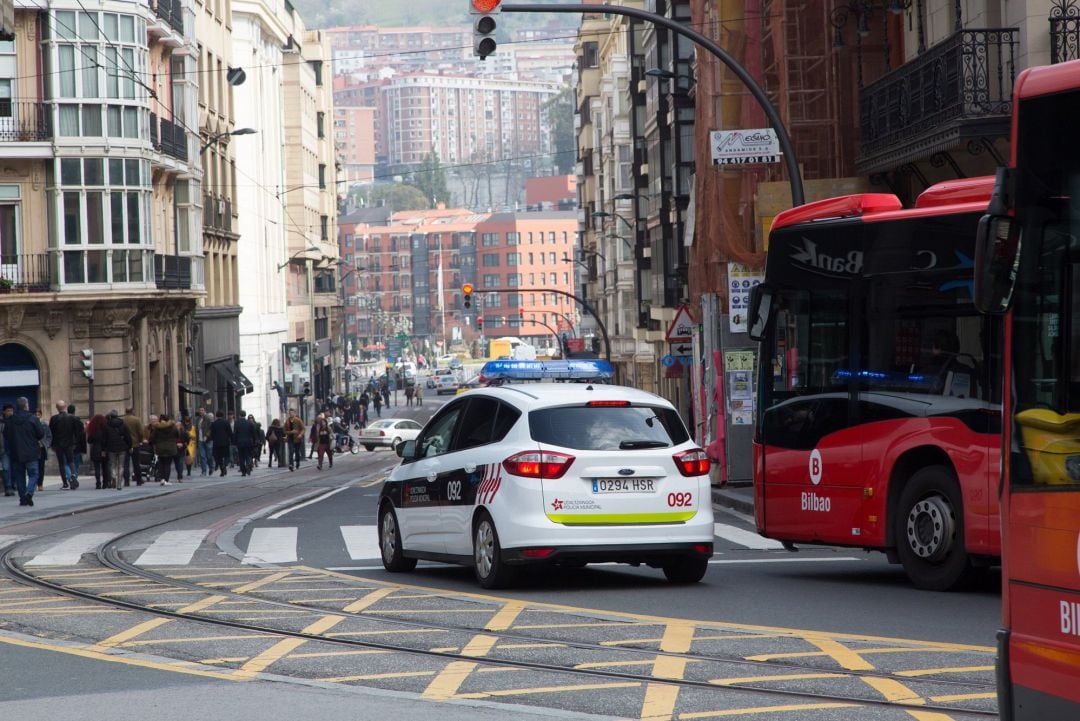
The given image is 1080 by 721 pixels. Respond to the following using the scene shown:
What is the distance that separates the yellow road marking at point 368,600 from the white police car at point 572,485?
80 centimetres

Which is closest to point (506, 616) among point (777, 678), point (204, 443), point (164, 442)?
point (777, 678)

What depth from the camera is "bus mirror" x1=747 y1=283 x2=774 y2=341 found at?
16.0 m

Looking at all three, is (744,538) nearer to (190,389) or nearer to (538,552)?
(538,552)

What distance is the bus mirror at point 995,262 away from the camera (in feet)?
22.0

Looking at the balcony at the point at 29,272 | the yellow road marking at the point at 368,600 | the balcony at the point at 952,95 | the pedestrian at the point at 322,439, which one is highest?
the balcony at the point at 952,95

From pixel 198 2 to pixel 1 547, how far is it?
46208 millimetres

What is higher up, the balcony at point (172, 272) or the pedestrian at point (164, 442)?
the balcony at point (172, 272)

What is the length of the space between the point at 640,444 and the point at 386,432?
2379 inches

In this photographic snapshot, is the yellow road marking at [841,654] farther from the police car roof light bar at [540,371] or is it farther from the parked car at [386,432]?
the parked car at [386,432]

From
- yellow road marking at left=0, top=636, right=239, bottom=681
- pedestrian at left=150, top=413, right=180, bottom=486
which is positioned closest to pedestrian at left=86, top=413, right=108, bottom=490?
pedestrian at left=150, top=413, right=180, bottom=486

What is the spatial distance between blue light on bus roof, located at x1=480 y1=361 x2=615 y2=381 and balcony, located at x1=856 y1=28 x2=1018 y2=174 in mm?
14452

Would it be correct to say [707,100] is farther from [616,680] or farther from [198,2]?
[198,2]

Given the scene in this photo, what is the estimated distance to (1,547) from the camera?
66.0ft

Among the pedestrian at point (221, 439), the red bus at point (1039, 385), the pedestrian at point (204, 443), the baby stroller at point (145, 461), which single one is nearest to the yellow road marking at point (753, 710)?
the red bus at point (1039, 385)
